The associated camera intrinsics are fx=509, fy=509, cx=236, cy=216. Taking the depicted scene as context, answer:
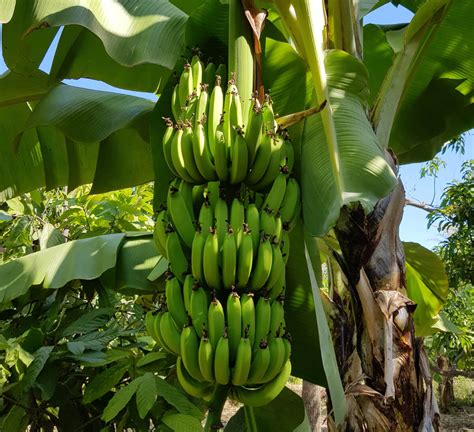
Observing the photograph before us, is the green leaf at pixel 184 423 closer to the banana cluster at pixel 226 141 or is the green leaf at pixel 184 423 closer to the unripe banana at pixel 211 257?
the unripe banana at pixel 211 257

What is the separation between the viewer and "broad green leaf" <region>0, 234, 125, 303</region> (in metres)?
1.68

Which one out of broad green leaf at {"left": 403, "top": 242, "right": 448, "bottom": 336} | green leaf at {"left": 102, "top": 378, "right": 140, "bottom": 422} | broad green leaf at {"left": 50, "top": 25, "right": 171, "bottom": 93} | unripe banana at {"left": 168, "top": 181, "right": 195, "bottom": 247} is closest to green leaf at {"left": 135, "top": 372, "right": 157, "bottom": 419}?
green leaf at {"left": 102, "top": 378, "right": 140, "bottom": 422}

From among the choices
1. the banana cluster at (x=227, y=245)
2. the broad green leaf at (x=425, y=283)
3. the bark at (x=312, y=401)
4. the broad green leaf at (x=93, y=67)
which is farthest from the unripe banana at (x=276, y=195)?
the bark at (x=312, y=401)

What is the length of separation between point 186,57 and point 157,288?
0.80 metres

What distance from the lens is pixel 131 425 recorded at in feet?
5.65

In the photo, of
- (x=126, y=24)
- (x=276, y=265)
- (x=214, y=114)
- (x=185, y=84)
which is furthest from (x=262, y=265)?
(x=126, y=24)

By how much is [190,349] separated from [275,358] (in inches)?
6.6

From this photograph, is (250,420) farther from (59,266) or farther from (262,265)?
(59,266)

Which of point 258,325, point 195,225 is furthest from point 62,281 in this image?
point 258,325

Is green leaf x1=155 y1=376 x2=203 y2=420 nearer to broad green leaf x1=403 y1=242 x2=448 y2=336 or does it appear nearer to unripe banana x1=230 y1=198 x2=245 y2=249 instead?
unripe banana x1=230 y1=198 x2=245 y2=249

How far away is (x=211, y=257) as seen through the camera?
3.26 ft

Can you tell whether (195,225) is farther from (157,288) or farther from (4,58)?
(4,58)

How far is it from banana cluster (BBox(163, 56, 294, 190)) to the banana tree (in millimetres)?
90

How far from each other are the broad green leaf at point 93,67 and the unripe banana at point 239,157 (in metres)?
0.63
